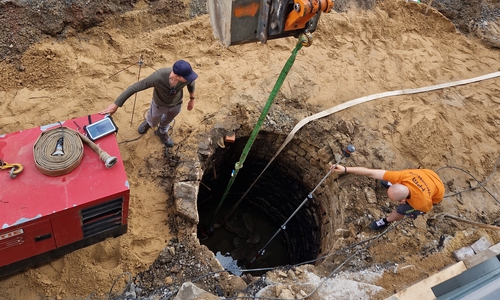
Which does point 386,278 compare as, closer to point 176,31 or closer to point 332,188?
point 332,188

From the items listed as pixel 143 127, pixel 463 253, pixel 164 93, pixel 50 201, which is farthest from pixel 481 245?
pixel 50 201

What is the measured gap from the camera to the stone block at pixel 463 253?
392cm

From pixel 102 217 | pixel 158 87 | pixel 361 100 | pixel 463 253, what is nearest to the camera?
pixel 102 217

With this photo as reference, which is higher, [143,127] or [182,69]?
[182,69]

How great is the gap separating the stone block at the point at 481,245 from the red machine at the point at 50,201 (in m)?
3.90

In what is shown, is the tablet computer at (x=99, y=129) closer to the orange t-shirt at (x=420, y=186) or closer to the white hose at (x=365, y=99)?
the white hose at (x=365, y=99)

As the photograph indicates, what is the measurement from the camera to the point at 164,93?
12.6 feet

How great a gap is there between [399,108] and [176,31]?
3829mm

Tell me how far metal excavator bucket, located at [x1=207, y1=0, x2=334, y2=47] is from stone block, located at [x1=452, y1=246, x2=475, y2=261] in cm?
301

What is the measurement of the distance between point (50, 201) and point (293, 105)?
361 centimetres

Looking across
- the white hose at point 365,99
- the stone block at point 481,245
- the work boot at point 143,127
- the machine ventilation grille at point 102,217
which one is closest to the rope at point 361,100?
the white hose at point 365,99

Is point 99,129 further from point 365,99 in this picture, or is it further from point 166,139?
point 365,99

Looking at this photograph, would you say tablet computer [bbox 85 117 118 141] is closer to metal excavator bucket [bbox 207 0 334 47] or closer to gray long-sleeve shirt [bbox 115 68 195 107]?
gray long-sleeve shirt [bbox 115 68 195 107]

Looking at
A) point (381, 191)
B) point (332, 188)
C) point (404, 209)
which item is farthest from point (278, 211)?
point (404, 209)
